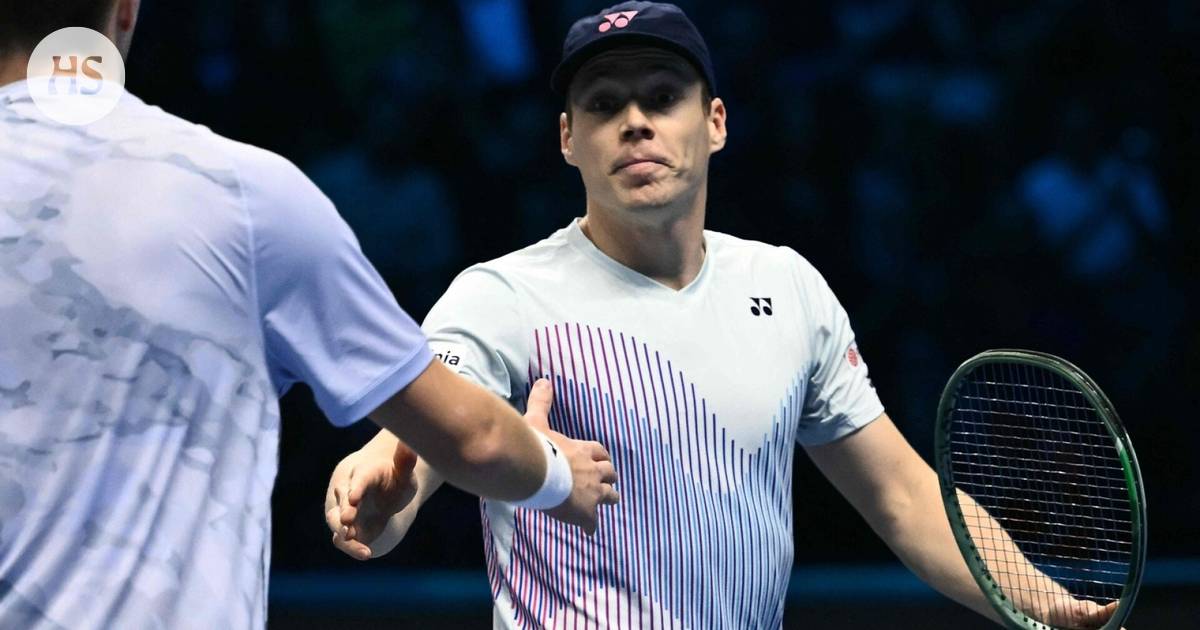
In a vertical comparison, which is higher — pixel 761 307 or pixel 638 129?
pixel 638 129

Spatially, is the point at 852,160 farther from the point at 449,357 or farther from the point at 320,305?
the point at 320,305

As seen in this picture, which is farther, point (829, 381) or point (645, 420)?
point (829, 381)

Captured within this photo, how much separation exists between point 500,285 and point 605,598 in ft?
1.86

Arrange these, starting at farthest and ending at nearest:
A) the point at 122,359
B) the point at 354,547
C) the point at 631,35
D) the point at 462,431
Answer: the point at 631,35 → the point at 354,547 → the point at 462,431 → the point at 122,359

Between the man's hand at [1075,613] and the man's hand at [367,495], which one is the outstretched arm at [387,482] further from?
the man's hand at [1075,613]

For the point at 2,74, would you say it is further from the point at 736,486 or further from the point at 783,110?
the point at 783,110

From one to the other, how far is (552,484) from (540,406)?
350 mm

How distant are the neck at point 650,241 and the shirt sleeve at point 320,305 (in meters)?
1.19

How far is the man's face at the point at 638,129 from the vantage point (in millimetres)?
2887

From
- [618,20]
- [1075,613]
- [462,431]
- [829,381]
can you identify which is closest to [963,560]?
[1075,613]

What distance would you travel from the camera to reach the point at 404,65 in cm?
581

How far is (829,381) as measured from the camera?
9.86ft

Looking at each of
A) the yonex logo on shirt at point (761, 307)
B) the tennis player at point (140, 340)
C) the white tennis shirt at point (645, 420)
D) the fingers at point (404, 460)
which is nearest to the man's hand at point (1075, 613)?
the white tennis shirt at point (645, 420)

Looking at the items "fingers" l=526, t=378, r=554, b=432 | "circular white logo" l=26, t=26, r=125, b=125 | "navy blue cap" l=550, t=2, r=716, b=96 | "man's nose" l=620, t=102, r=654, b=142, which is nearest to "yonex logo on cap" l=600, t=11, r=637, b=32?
"navy blue cap" l=550, t=2, r=716, b=96
